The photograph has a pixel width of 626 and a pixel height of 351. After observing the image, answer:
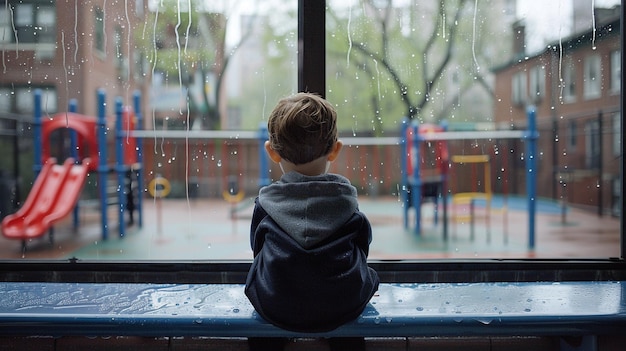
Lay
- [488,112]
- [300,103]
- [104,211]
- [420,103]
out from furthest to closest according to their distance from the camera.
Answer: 1. [488,112]
2. [104,211]
3. [420,103]
4. [300,103]

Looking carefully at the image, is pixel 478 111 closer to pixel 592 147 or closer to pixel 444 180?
pixel 592 147

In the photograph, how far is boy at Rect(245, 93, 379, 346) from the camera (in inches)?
40.5

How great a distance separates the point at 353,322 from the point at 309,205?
255 millimetres

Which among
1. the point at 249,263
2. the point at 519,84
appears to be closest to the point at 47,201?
the point at 249,263

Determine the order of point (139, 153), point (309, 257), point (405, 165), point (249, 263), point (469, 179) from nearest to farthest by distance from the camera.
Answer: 1. point (309, 257)
2. point (249, 263)
3. point (139, 153)
4. point (405, 165)
5. point (469, 179)

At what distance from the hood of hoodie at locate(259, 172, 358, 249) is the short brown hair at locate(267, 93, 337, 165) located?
0.16ft

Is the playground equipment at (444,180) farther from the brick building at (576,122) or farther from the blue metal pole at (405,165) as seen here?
the brick building at (576,122)

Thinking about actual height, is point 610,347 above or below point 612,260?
below

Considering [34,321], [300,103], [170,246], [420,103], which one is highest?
[420,103]

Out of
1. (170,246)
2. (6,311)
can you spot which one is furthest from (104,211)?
(6,311)

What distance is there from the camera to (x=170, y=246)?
3480 mm

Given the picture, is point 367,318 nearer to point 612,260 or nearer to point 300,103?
point 300,103

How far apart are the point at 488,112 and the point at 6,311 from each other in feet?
16.4

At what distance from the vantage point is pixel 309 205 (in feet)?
3.47
